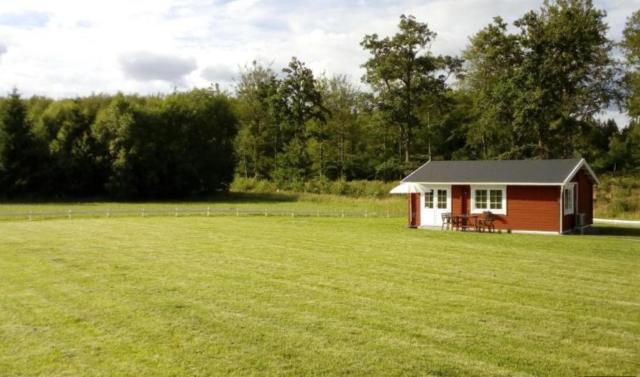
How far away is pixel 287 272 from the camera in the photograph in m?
14.1

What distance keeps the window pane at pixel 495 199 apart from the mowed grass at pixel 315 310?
700 centimetres

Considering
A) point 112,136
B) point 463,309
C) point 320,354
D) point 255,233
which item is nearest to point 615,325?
point 463,309

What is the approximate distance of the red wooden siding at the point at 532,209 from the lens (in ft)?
83.6

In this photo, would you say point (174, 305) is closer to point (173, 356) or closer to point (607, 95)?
point (173, 356)

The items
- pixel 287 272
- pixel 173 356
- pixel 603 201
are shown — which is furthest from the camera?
pixel 603 201

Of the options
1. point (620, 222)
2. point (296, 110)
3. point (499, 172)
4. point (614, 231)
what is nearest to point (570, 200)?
point (614, 231)

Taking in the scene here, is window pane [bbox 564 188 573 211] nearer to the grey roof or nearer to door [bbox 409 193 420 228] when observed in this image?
the grey roof

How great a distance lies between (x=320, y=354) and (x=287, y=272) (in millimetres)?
6436

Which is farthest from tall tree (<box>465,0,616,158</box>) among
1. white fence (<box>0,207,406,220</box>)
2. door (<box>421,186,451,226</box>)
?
door (<box>421,186,451,226</box>)

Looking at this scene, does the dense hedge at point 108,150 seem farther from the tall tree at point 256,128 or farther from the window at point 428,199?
the window at point 428,199

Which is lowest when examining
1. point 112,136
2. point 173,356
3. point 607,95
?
point 173,356

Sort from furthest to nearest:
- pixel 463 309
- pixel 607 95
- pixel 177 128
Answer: pixel 177 128, pixel 607 95, pixel 463 309

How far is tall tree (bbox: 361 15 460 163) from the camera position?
49.0 metres

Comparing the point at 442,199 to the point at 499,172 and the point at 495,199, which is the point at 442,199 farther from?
the point at 499,172
